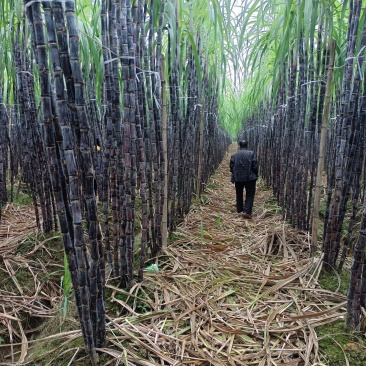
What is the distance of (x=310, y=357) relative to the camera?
1.14m

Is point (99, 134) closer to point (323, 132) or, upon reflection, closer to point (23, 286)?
point (23, 286)

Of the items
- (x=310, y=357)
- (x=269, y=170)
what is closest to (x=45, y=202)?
(x=310, y=357)

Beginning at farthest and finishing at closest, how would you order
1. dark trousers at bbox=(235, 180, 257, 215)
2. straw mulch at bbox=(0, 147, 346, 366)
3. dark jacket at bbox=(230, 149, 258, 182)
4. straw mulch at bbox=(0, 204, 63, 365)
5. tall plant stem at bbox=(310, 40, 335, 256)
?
dark jacket at bbox=(230, 149, 258, 182) < dark trousers at bbox=(235, 180, 257, 215) < tall plant stem at bbox=(310, 40, 335, 256) < straw mulch at bbox=(0, 204, 63, 365) < straw mulch at bbox=(0, 147, 346, 366)

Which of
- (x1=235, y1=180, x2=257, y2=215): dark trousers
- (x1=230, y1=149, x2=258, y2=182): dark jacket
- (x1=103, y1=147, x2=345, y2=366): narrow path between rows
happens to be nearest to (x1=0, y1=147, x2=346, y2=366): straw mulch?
(x1=103, y1=147, x2=345, y2=366): narrow path between rows

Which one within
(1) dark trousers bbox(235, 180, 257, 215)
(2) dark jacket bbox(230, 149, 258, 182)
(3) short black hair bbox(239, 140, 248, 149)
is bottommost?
(1) dark trousers bbox(235, 180, 257, 215)

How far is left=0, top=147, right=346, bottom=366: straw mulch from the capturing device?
44.7 inches

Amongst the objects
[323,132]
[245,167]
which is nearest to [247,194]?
[245,167]

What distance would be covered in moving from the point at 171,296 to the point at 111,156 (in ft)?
2.37

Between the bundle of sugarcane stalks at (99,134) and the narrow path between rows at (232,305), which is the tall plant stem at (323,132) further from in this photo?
the bundle of sugarcane stalks at (99,134)

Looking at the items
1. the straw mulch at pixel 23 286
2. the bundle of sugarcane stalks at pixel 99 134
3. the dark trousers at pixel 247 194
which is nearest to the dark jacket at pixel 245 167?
the dark trousers at pixel 247 194

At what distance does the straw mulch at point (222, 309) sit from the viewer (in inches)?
44.7

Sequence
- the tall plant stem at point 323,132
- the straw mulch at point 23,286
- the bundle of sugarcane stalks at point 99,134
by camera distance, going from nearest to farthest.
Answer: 1. the bundle of sugarcane stalks at point 99,134
2. the straw mulch at point 23,286
3. the tall plant stem at point 323,132

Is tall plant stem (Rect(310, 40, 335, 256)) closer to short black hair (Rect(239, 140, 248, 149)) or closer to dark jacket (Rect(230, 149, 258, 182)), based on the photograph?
dark jacket (Rect(230, 149, 258, 182))

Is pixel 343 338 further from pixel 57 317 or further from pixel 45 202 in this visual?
pixel 45 202
